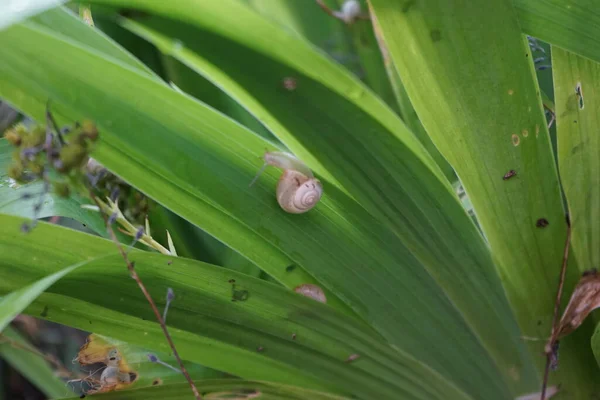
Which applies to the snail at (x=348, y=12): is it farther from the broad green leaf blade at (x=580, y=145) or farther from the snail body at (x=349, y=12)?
the broad green leaf blade at (x=580, y=145)

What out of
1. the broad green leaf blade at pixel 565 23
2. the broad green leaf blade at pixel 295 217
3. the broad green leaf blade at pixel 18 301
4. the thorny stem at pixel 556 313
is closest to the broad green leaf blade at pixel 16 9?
the broad green leaf blade at pixel 295 217

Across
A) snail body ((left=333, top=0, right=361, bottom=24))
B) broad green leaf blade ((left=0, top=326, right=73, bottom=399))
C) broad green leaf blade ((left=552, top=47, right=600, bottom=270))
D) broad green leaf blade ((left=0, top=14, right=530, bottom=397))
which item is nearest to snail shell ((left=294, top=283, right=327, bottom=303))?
broad green leaf blade ((left=0, top=14, right=530, bottom=397))

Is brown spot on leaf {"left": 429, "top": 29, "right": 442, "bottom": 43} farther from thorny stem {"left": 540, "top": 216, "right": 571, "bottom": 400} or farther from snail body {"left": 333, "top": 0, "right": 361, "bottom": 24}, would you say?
snail body {"left": 333, "top": 0, "right": 361, "bottom": 24}

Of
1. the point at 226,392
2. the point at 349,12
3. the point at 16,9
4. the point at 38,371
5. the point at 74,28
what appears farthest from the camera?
the point at 38,371

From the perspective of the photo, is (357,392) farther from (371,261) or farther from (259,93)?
(259,93)

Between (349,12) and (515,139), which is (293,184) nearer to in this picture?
(515,139)

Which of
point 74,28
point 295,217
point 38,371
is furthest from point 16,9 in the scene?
point 38,371

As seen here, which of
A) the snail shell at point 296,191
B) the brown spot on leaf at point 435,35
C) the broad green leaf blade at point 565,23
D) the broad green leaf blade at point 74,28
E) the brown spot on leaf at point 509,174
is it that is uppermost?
the broad green leaf blade at point 565,23
